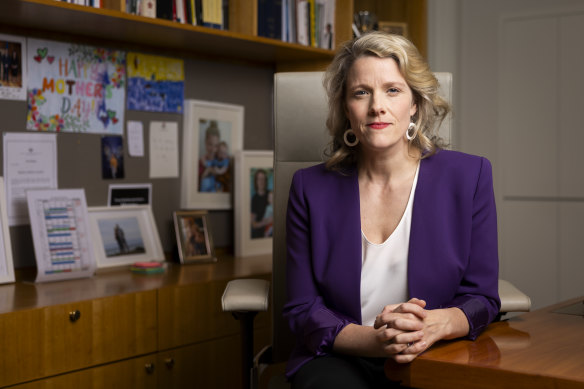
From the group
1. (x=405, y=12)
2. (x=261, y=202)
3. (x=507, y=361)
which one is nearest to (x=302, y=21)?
(x=261, y=202)

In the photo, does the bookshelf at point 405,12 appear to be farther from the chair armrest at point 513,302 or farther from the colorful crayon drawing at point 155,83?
the chair armrest at point 513,302

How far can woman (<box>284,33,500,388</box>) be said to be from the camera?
147cm

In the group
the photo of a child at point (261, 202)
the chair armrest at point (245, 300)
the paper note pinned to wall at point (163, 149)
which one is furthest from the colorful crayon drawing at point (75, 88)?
the chair armrest at point (245, 300)

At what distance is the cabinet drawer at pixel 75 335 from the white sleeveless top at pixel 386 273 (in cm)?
81

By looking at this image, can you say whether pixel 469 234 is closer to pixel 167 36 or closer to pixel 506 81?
pixel 167 36

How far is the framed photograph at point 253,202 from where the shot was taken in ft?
9.43

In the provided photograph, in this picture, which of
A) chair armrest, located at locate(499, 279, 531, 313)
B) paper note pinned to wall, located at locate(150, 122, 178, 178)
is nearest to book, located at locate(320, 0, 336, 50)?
paper note pinned to wall, located at locate(150, 122, 178, 178)

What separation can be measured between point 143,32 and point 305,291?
128cm

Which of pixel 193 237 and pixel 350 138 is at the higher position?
pixel 350 138

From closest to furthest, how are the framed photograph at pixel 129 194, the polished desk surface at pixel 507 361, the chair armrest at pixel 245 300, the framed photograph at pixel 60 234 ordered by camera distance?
1. the polished desk surface at pixel 507 361
2. the chair armrest at pixel 245 300
3. the framed photograph at pixel 60 234
4. the framed photograph at pixel 129 194

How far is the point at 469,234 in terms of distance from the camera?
149cm

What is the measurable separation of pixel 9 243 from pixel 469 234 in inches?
55.0

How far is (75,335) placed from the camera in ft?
6.29

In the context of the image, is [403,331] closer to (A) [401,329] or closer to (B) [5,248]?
(A) [401,329]
